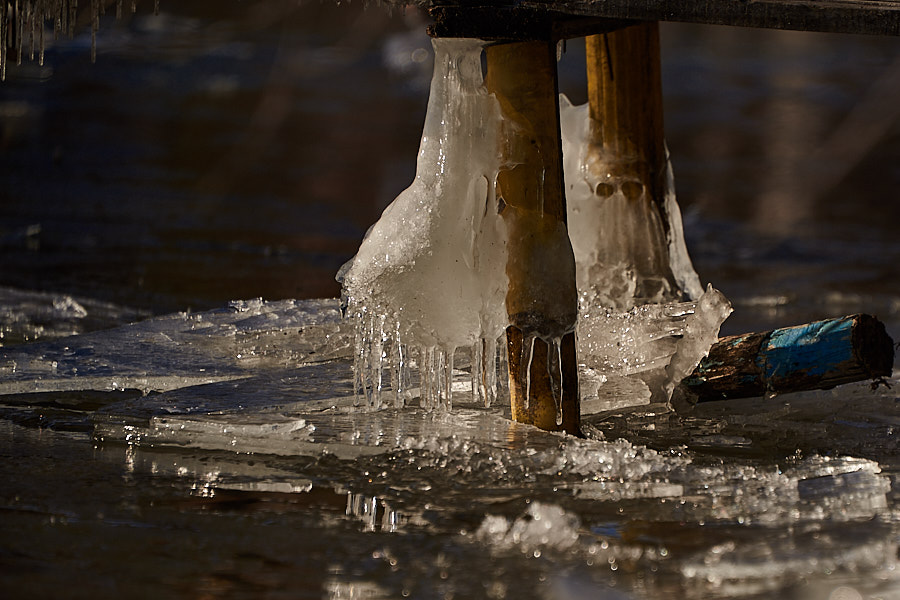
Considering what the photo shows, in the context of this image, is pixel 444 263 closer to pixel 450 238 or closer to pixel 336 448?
pixel 450 238

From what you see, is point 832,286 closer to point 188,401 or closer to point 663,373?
point 663,373

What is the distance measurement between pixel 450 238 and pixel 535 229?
230 mm

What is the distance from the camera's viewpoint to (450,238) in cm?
340

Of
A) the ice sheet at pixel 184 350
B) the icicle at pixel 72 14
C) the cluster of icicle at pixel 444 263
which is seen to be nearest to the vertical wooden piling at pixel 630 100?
the ice sheet at pixel 184 350

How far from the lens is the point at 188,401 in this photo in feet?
12.4

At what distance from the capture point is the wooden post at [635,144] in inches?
189

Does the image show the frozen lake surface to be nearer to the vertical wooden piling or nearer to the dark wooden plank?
the dark wooden plank

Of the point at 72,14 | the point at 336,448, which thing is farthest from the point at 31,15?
the point at 336,448

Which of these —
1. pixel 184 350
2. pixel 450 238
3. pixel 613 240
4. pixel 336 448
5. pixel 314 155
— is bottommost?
pixel 336 448

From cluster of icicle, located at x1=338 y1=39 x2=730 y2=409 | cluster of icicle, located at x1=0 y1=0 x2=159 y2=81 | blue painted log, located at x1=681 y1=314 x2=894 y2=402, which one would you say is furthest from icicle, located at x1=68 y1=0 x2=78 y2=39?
blue painted log, located at x1=681 y1=314 x2=894 y2=402

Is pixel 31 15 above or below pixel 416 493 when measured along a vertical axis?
above

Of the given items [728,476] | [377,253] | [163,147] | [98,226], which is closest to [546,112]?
[377,253]

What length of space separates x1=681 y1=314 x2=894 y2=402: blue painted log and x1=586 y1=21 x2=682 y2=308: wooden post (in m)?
0.87

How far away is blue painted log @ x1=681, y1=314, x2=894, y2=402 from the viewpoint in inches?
141
